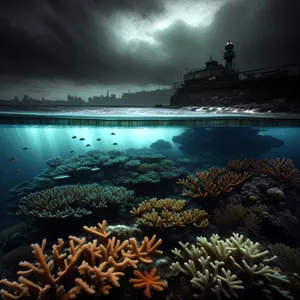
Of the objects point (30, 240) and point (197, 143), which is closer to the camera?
point (30, 240)

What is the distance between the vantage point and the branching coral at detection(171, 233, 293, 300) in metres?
2.86

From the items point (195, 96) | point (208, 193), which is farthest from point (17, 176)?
point (195, 96)

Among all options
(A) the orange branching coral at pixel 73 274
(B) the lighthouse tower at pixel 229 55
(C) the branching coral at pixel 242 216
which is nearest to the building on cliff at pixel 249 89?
(B) the lighthouse tower at pixel 229 55

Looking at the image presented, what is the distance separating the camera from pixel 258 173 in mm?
7371

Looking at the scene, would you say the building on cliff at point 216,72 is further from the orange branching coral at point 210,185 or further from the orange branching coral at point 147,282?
the orange branching coral at point 147,282

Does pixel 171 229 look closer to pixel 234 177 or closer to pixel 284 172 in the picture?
pixel 234 177

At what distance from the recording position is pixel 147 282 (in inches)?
117

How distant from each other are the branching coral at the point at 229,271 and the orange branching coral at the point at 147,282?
0.39 m

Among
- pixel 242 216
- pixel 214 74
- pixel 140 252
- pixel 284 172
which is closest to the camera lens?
pixel 140 252

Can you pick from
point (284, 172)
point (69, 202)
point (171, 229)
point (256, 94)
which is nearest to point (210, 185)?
point (171, 229)

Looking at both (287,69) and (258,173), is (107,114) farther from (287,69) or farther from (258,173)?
(287,69)

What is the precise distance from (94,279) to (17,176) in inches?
724

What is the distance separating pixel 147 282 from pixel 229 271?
1.35 metres

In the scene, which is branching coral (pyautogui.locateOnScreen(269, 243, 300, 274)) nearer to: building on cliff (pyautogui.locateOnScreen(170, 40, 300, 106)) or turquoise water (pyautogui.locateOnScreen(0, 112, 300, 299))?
turquoise water (pyautogui.locateOnScreen(0, 112, 300, 299))
